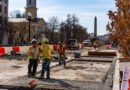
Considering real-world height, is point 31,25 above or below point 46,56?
above

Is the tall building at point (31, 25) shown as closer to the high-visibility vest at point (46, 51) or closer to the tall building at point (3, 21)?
the tall building at point (3, 21)

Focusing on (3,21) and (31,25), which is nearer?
(3,21)

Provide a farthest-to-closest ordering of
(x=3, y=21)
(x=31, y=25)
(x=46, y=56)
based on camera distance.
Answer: (x=31, y=25), (x=3, y=21), (x=46, y=56)

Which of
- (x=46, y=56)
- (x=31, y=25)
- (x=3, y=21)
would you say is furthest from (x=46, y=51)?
(x=31, y=25)

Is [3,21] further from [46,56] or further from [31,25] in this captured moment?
[46,56]

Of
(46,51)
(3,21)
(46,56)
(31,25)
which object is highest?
(31,25)

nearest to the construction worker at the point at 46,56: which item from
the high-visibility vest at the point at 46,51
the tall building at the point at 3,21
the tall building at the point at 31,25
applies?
the high-visibility vest at the point at 46,51

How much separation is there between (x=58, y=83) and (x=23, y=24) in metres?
64.8

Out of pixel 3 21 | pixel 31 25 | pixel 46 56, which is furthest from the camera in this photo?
pixel 31 25

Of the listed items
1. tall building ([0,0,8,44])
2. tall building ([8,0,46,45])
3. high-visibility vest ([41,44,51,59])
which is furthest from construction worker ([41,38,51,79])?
tall building ([8,0,46,45])

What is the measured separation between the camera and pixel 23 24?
71.6 metres

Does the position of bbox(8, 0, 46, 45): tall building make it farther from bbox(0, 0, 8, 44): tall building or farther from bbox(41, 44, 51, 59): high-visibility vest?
bbox(41, 44, 51, 59): high-visibility vest

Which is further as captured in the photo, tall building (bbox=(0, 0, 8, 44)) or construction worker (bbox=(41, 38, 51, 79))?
tall building (bbox=(0, 0, 8, 44))

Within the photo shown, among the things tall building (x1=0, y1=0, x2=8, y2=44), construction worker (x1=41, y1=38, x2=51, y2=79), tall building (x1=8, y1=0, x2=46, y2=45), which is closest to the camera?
construction worker (x1=41, y1=38, x2=51, y2=79)
